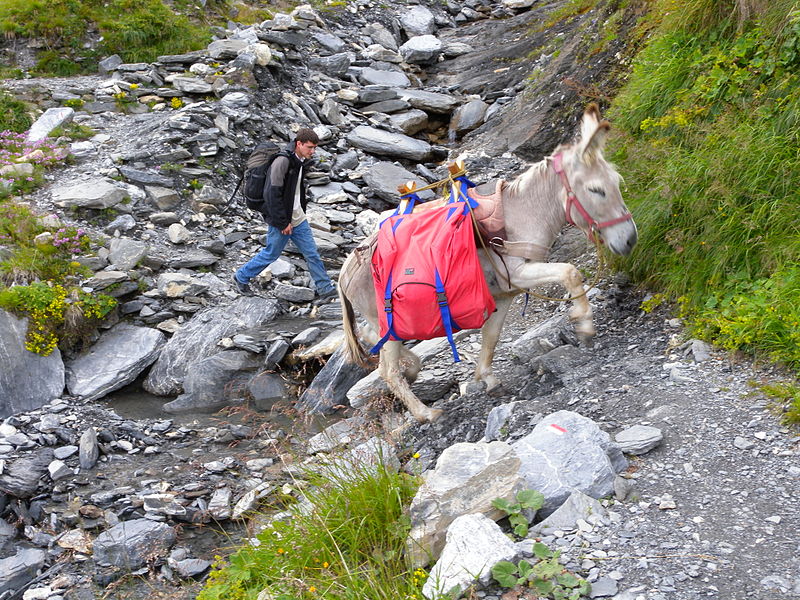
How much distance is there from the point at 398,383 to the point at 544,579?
3.28m

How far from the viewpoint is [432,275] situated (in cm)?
568

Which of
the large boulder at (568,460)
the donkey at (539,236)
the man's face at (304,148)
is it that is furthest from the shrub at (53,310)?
the large boulder at (568,460)

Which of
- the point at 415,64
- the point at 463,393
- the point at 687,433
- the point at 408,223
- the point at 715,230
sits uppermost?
the point at 415,64

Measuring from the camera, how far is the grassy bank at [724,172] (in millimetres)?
5422

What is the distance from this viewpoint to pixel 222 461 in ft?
23.5

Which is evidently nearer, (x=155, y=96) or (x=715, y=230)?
(x=715, y=230)

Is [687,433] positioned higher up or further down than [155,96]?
further down

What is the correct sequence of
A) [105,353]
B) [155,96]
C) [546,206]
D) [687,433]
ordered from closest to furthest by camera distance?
1. [687,433]
2. [546,206]
3. [105,353]
4. [155,96]

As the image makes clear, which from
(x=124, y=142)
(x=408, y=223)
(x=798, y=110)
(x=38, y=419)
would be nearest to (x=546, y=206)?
(x=408, y=223)

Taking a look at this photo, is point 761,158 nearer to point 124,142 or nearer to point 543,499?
point 543,499

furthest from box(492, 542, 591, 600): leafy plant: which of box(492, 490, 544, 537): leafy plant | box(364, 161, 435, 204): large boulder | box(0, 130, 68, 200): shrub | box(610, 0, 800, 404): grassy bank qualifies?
box(0, 130, 68, 200): shrub

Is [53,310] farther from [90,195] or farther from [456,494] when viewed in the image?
[456,494]

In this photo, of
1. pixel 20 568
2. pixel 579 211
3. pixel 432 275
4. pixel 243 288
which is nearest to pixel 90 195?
pixel 243 288

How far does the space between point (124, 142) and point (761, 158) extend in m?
11.3
